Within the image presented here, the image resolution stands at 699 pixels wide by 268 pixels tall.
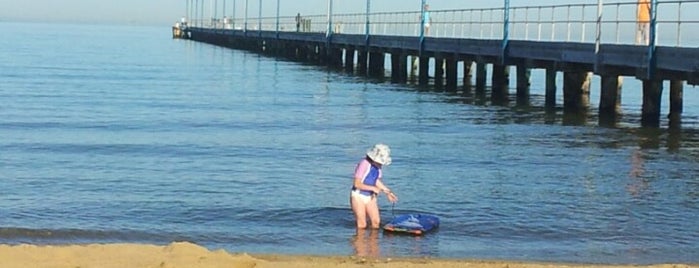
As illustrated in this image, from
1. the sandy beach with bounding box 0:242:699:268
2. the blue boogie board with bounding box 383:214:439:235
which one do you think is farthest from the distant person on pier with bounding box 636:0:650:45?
the sandy beach with bounding box 0:242:699:268

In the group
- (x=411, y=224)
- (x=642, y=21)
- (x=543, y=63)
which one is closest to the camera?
(x=411, y=224)

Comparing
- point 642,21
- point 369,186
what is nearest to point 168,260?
point 369,186

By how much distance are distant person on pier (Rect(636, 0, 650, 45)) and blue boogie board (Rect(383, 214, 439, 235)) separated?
1327cm

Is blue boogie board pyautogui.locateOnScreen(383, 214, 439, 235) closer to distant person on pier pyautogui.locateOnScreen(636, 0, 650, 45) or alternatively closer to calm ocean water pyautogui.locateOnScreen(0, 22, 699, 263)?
calm ocean water pyautogui.locateOnScreen(0, 22, 699, 263)

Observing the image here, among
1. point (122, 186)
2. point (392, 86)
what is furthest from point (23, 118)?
point (392, 86)

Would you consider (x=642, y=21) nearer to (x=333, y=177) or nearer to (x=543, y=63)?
(x=543, y=63)

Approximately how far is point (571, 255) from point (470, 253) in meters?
0.85

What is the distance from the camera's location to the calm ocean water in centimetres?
1015

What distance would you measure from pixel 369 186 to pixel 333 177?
162 inches

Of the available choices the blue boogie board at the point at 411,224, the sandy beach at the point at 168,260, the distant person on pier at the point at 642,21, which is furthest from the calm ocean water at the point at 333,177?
the distant person on pier at the point at 642,21

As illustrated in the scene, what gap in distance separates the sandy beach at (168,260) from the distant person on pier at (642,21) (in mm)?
14996

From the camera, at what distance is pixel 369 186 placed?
33.5 feet

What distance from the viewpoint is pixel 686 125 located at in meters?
23.2

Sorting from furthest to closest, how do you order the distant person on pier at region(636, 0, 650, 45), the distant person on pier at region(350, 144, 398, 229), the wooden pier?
the distant person on pier at region(636, 0, 650, 45) → the wooden pier → the distant person on pier at region(350, 144, 398, 229)
